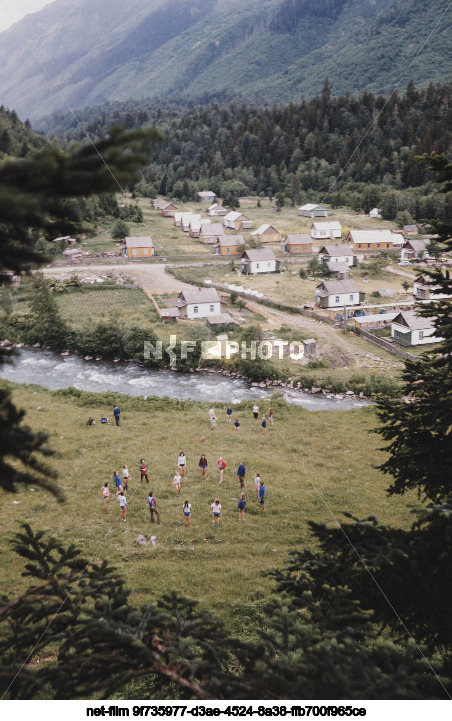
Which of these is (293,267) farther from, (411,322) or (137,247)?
(411,322)

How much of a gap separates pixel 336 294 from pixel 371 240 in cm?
2791

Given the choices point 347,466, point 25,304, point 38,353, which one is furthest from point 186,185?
point 347,466

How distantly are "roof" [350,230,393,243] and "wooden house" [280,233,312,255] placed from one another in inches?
261

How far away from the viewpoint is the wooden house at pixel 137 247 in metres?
73.2

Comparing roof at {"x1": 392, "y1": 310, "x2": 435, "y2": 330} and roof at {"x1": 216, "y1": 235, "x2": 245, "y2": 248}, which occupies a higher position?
roof at {"x1": 216, "y1": 235, "x2": 245, "y2": 248}

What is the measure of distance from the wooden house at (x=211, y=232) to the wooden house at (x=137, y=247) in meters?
11.8

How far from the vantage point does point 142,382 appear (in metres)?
36.3

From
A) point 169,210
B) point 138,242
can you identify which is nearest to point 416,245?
point 138,242

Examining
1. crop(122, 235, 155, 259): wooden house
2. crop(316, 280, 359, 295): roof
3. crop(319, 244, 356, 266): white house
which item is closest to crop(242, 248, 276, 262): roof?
crop(319, 244, 356, 266): white house

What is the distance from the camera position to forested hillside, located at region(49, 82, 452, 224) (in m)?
107

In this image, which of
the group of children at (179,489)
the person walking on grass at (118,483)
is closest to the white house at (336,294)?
the group of children at (179,489)

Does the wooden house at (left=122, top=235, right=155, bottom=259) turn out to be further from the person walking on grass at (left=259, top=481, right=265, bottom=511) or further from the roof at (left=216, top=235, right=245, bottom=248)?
the person walking on grass at (left=259, top=481, right=265, bottom=511)

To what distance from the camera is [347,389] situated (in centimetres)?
3494

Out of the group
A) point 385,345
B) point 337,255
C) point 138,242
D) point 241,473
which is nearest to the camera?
point 241,473
